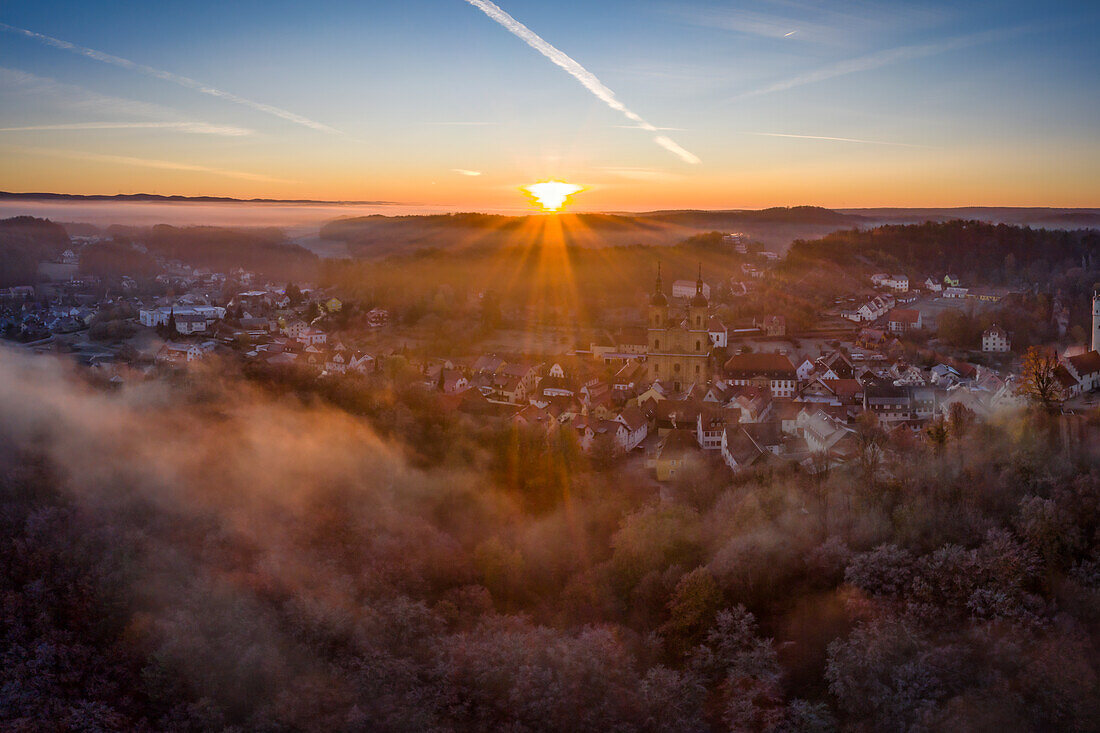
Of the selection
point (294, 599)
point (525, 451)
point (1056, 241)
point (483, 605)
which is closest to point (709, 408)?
point (525, 451)

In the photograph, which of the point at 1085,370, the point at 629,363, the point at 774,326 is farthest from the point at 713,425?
the point at 774,326

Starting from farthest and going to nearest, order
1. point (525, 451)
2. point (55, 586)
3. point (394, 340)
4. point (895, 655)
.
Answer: point (394, 340)
point (525, 451)
point (55, 586)
point (895, 655)

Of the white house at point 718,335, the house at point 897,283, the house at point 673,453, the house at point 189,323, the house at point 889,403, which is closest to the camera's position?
the house at point 673,453

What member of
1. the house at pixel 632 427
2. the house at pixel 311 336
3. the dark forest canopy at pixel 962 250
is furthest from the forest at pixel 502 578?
the dark forest canopy at pixel 962 250

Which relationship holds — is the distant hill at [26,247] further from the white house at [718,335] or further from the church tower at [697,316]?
the white house at [718,335]

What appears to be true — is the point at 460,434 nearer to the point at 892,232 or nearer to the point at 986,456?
the point at 986,456

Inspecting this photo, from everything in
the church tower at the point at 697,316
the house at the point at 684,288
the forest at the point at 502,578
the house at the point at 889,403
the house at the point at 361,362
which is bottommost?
the forest at the point at 502,578

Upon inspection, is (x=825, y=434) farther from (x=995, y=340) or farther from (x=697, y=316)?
(x=995, y=340)
